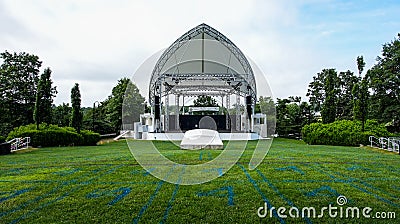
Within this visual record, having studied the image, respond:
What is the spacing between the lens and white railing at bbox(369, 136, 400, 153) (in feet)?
46.3

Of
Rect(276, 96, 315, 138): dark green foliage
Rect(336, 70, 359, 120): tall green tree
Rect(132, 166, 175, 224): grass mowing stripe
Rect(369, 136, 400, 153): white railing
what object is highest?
Rect(336, 70, 359, 120): tall green tree

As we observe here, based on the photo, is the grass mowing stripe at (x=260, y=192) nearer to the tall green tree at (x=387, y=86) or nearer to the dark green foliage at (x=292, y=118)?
the tall green tree at (x=387, y=86)

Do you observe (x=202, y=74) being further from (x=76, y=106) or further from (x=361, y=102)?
(x=361, y=102)

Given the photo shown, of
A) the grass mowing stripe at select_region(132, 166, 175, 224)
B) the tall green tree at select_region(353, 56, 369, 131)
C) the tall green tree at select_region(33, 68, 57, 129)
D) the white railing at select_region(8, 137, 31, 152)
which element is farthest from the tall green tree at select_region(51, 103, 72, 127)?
the grass mowing stripe at select_region(132, 166, 175, 224)

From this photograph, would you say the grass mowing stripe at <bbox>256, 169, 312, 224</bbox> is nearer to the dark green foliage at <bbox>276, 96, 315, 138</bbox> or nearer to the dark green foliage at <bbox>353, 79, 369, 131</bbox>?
the dark green foliage at <bbox>353, 79, 369, 131</bbox>

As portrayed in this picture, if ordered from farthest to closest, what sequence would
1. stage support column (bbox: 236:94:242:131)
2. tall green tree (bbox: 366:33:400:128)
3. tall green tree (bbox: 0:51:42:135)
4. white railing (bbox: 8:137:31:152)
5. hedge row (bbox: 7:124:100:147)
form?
1. stage support column (bbox: 236:94:242:131)
2. tall green tree (bbox: 0:51:42:135)
3. tall green tree (bbox: 366:33:400:128)
4. hedge row (bbox: 7:124:100:147)
5. white railing (bbox: 8:137:31:152)

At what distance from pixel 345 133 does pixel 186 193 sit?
49.0ft

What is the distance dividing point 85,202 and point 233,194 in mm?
2491

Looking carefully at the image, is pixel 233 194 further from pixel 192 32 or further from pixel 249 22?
pixel 192 32

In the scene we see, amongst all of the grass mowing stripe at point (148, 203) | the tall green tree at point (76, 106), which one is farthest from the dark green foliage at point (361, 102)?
the tall green tree at point (76, 106)

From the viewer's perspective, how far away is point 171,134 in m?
23.4

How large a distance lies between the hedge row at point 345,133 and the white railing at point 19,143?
16.0 meters

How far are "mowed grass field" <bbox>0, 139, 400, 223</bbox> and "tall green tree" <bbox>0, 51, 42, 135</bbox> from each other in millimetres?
20477

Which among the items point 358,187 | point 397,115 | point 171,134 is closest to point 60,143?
point 171,134
